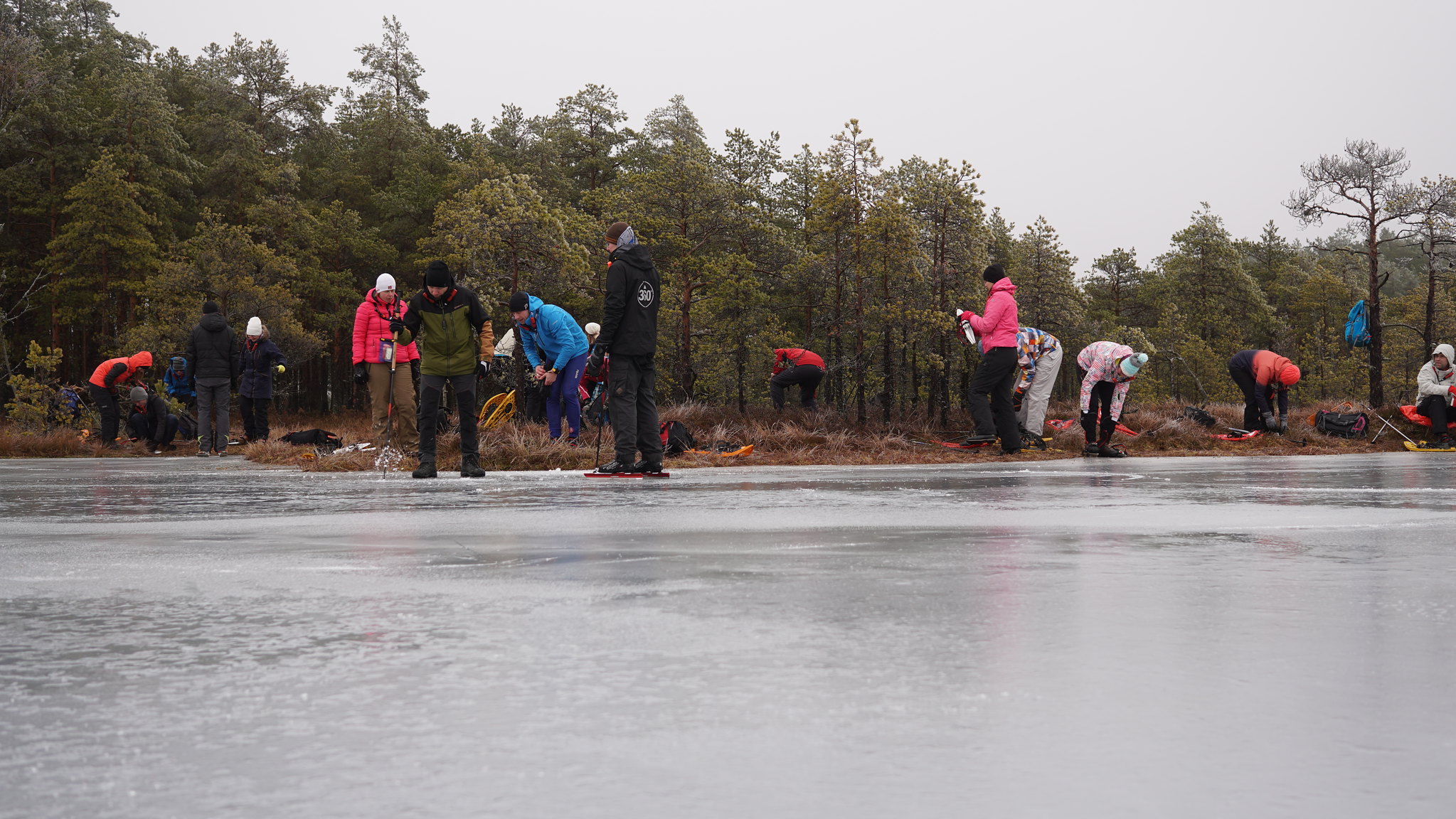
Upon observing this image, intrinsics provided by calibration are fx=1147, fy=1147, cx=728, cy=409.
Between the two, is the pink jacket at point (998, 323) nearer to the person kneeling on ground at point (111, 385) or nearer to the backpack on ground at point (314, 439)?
the backpack on ground at point (314, 439)

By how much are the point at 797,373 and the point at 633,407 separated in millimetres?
10202

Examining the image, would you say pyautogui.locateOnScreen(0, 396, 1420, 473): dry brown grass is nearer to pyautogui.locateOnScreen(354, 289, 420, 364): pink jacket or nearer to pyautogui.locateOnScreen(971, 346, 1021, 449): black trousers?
pyautogui.locateOnScreen(971, 346, 1021, 449): black trousers

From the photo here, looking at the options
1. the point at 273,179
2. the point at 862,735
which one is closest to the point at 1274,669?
the point at 862,735

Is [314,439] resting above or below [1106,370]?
below

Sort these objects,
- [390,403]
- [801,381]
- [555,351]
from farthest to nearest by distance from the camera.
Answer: [801,381] → [555,351] → [390,403]

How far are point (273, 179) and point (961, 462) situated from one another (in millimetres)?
40505

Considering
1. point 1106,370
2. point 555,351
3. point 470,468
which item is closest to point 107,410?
point 555,351

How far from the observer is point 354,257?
178 feet

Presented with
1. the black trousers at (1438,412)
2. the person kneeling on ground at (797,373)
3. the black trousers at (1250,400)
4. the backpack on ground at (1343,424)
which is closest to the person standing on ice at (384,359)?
the person kneeling on ground at (797,373)

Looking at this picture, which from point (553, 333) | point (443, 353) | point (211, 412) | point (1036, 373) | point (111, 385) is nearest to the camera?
point (443, 353)

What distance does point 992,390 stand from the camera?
16875 mm

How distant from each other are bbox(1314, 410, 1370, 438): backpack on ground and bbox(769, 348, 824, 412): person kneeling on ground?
31.4 feet

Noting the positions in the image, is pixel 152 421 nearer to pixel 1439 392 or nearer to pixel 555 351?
pixel 555 351

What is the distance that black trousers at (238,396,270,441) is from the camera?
19734 millimetres
